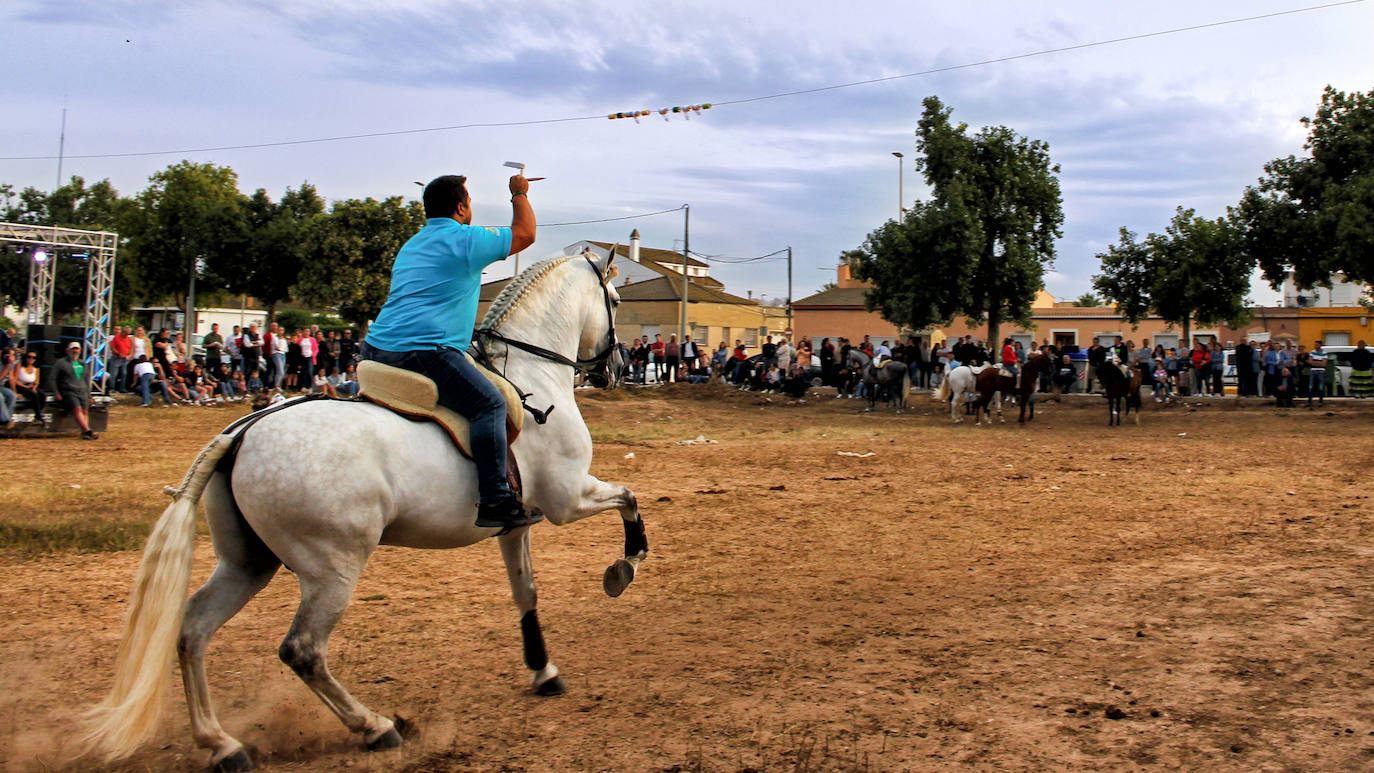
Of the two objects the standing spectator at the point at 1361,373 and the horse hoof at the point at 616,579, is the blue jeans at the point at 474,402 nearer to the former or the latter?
the horse hoof at the point at 616,579

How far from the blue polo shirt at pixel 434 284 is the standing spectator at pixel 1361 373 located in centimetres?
3044

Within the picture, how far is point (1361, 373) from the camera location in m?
27.7

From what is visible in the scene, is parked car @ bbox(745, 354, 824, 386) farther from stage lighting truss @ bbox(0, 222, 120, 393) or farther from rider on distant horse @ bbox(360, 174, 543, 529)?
rider on distant horse @ bbox(360, 174, 543, 529)

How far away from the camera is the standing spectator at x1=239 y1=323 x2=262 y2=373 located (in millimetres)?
25047

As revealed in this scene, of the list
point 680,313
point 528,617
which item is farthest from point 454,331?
point 680,313

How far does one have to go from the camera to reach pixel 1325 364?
27.9 metres

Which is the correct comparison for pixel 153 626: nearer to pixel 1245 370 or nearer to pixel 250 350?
pixel 250 350

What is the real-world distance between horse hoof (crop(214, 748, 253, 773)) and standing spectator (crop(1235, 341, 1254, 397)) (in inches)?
1218

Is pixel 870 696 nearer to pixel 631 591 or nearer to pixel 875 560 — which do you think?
pixel 631 591

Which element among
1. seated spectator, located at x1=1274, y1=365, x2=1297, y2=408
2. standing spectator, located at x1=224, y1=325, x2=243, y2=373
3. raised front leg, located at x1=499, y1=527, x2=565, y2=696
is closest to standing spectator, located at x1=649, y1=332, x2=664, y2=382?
standing spectator, located at x1=224, y1=325, x2=243, y2=373

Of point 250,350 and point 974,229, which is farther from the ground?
point 974,229

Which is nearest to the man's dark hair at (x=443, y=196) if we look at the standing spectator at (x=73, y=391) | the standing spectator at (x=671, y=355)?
the standing spectator at (x=73, y=391)

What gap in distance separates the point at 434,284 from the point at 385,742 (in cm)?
216

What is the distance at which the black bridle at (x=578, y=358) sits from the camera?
5.16 m
